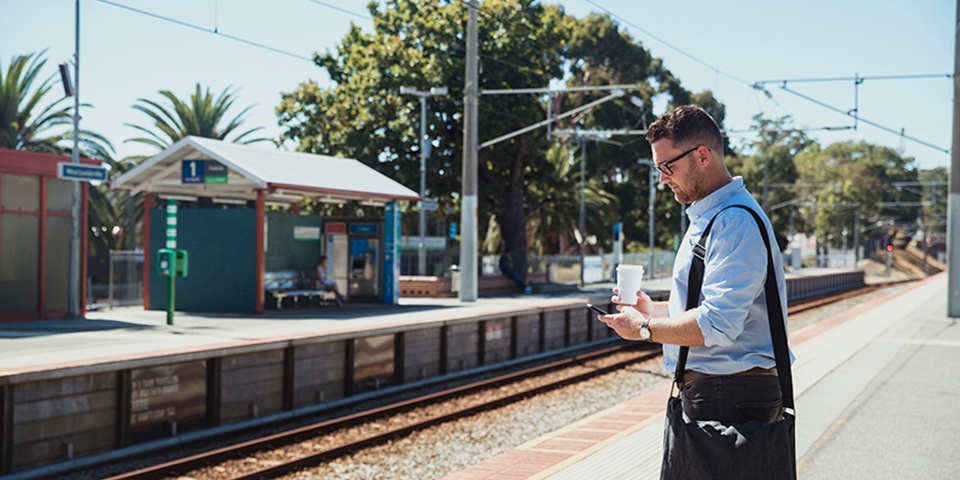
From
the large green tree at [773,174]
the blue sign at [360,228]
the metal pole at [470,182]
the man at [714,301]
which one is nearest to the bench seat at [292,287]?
the blue sign at [360,228]

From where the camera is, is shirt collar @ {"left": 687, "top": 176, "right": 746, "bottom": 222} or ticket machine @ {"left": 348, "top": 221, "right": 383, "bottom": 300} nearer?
shirt collar @ {"left": 687, "top": 176, "right": 746, "bottom": 222}

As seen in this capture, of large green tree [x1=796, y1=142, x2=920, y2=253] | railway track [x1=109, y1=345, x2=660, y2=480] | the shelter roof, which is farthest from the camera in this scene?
large green tree [x1=796, y1=142, x2=920, y2=253]

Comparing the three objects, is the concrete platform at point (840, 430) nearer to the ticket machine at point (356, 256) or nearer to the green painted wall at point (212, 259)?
the green painted wall at point (212, 259)

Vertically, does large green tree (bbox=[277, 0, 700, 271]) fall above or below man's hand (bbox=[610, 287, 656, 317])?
above

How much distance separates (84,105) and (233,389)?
85.8 ft

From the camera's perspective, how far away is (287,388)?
41.4ft

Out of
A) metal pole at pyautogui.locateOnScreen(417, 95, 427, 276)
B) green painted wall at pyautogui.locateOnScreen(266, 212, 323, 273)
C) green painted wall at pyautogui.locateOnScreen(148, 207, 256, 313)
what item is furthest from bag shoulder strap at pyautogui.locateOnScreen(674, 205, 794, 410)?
metal pole at pyautogui.locateOnScreen(417, 95, 427, 276)

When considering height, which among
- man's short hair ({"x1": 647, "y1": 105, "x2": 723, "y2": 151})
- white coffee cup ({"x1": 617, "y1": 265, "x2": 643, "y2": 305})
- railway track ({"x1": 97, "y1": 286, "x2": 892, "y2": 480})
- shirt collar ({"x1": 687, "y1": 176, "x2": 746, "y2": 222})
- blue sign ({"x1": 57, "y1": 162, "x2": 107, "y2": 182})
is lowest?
railway track ({"x1": 97, "y1": 286, "x2": 892, "y2": 480})

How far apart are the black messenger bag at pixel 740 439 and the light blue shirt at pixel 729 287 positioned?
1.2 inches

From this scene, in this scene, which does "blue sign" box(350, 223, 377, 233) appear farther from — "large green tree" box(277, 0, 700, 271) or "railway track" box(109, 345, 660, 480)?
"large green tree" box(277, 0, 700, 271)

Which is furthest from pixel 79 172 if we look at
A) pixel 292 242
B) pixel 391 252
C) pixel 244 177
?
pixel 391 252

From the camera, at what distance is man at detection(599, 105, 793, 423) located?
3.08 meters

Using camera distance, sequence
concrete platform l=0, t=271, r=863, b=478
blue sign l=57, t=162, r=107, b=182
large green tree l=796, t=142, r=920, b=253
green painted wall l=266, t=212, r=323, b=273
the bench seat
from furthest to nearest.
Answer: large green tree l=796, t=142, r=920, b=253 → green painted wall l=266, t=212, r=323, b=273 → the bench seat → blue sign l=57, t=162, r=107, b=182 → concrete platform l=0, t=271, r=863, b=478

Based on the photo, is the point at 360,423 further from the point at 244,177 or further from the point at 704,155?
the point at 704,155
